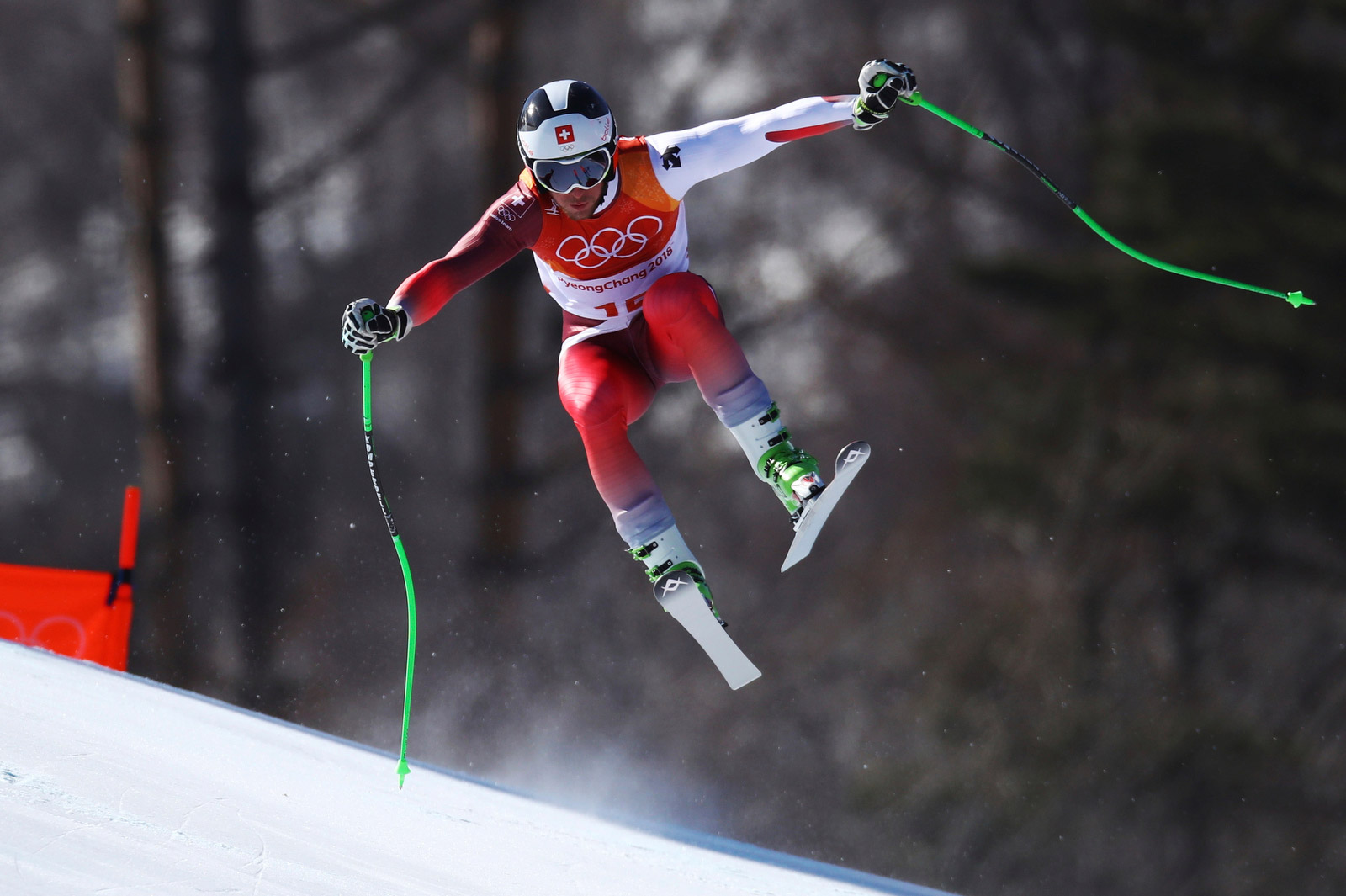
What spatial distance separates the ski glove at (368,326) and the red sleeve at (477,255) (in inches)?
1.5

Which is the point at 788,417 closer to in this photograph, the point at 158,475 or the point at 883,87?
the point at 883,87

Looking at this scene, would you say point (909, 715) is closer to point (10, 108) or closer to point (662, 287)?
point (662, 287)

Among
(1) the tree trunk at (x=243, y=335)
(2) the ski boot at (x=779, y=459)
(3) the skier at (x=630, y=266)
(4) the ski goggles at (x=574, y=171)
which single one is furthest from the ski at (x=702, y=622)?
(1) the tree trunk at (x=243, y=335)

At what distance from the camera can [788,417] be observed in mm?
5855

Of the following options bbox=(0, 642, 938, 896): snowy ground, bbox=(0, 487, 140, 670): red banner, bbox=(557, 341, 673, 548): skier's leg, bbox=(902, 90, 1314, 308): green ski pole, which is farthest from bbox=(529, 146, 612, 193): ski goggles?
bbox=(0, 487, 140, 670): red banner

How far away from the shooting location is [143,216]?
6121 millimetres

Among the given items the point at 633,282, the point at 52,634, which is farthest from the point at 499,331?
the point at 633,282

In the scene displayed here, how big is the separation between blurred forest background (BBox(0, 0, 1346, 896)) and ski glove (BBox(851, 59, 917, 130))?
3.35m

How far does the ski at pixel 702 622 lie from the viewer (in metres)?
2.41

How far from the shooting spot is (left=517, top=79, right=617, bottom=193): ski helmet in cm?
243

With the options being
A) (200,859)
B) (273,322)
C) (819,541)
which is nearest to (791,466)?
(200,859)

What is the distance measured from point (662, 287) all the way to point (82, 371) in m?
5.29

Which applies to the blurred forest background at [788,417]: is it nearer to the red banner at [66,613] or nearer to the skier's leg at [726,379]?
the red banner at [66,613]

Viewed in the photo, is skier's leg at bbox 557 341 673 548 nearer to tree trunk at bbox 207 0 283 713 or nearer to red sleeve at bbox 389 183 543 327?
red sleeve at bbox 389 183 543 327
